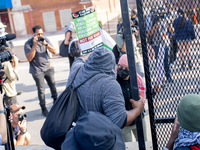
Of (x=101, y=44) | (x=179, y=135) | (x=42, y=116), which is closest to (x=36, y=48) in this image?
(x=42, y=116)

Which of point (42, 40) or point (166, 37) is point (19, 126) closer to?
point (42, 40)

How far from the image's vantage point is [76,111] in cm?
194

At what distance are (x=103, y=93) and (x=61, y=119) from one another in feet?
1.30

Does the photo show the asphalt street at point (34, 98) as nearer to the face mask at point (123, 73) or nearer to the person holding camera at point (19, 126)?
the person holding camera at point (19, 126)

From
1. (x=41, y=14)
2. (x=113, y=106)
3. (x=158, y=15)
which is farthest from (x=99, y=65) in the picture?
(x=41, y=14)

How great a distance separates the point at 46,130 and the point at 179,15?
1.43 meters

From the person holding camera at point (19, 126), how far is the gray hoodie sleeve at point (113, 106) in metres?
1.95

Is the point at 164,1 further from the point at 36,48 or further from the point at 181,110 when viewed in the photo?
the point at 36,48

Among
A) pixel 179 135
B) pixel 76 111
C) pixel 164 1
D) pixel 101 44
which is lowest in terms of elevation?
pixel 179 135

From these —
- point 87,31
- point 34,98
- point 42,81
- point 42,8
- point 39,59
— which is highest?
point 42,8

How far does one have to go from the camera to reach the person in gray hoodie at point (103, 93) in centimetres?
187

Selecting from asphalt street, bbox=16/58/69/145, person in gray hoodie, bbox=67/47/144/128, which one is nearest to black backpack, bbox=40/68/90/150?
person in gray hoodie, bbox=67/47/144/128

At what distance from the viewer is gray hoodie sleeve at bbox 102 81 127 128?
1861 millimetres

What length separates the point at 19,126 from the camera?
11.3 feet
